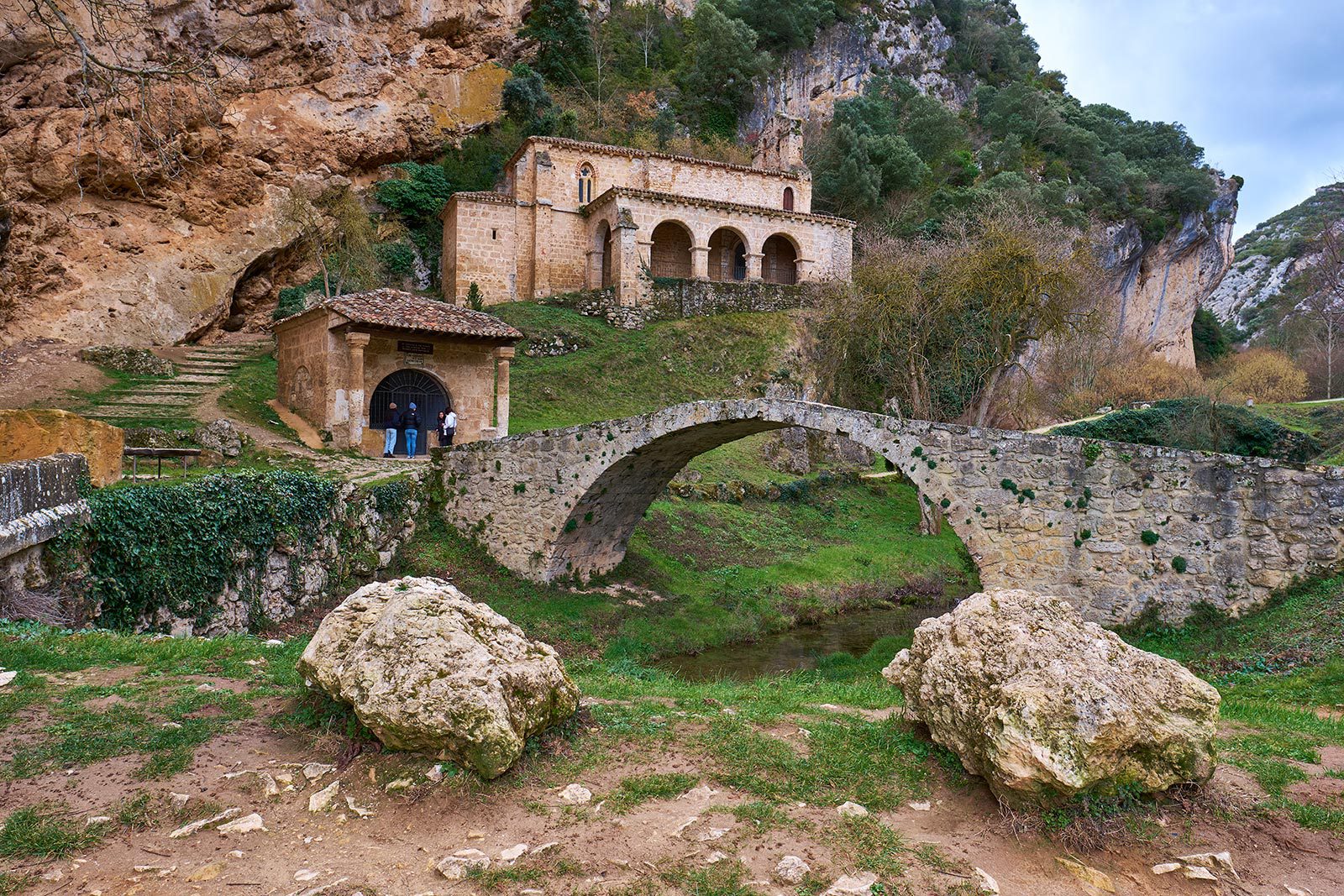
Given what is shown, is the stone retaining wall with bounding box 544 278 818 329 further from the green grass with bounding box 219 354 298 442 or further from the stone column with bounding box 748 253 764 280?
the green grass with bounding box 219 354 298 442

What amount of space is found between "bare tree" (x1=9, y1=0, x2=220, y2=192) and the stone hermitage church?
39.9 ft

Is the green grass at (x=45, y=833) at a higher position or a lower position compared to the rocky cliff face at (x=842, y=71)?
lower

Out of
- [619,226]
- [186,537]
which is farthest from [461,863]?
[619,226]

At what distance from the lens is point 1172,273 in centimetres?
5003

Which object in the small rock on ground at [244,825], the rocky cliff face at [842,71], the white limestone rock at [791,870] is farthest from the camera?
the rocky cliff face at [842,71]

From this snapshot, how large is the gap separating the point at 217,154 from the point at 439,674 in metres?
31.0

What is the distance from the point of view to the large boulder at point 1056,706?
4.62m

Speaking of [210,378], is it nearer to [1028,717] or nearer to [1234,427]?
[1028,717]

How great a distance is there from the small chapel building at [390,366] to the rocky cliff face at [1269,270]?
1948 inches

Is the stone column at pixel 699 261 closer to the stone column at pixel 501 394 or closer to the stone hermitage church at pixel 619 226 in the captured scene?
the stone hermitage church at pixel 619 226

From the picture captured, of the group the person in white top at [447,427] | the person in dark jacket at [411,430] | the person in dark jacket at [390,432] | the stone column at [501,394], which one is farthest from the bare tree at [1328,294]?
the person in dark jacket at [390,432]

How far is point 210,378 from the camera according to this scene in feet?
77.7

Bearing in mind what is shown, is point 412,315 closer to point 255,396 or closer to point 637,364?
point 255,396

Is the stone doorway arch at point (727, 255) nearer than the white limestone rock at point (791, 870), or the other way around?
the white limestone rock at point (791, 870)
